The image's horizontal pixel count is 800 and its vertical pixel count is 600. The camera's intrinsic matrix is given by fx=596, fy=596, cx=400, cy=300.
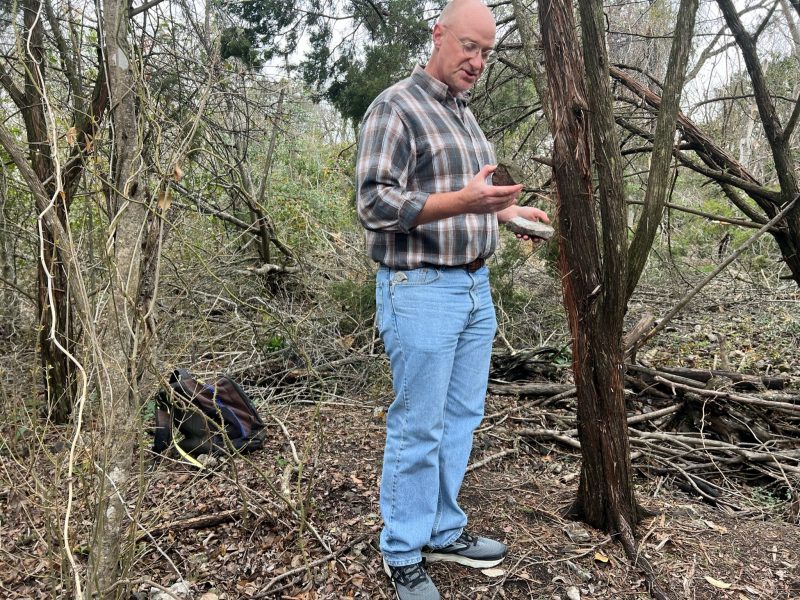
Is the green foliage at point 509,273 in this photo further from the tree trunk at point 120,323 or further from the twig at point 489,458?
the tree trunk at point 120,323

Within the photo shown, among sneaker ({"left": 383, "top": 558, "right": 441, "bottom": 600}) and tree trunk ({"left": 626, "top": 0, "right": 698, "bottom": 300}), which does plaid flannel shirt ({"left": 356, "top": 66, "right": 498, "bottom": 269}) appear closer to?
tree trunk ({"left": 626, "top": 0, "right": 698, "bottom": 300})

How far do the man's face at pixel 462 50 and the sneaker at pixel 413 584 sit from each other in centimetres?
182

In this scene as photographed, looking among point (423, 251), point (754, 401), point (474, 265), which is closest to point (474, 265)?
point (474, 265)

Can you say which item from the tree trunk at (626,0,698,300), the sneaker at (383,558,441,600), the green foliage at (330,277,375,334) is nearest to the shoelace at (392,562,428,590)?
the sneaker at (383,558,441,600)

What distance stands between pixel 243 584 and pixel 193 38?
4.62 meters

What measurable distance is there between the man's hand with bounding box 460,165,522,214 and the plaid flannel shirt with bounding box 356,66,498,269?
154 mm

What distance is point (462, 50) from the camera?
2.13 metres

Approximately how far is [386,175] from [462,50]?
56 centimetres

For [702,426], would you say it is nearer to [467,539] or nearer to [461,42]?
[467,539]

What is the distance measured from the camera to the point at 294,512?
2752mm

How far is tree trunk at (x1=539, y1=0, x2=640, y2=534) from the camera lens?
7.75ft

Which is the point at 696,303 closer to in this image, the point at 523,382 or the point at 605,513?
the point at 523,382

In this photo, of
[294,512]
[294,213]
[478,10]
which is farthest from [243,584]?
[294,213]

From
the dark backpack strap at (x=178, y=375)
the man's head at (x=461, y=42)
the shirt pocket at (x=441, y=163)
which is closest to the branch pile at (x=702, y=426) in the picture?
the dark backpack strap at (x=178, y=375)
